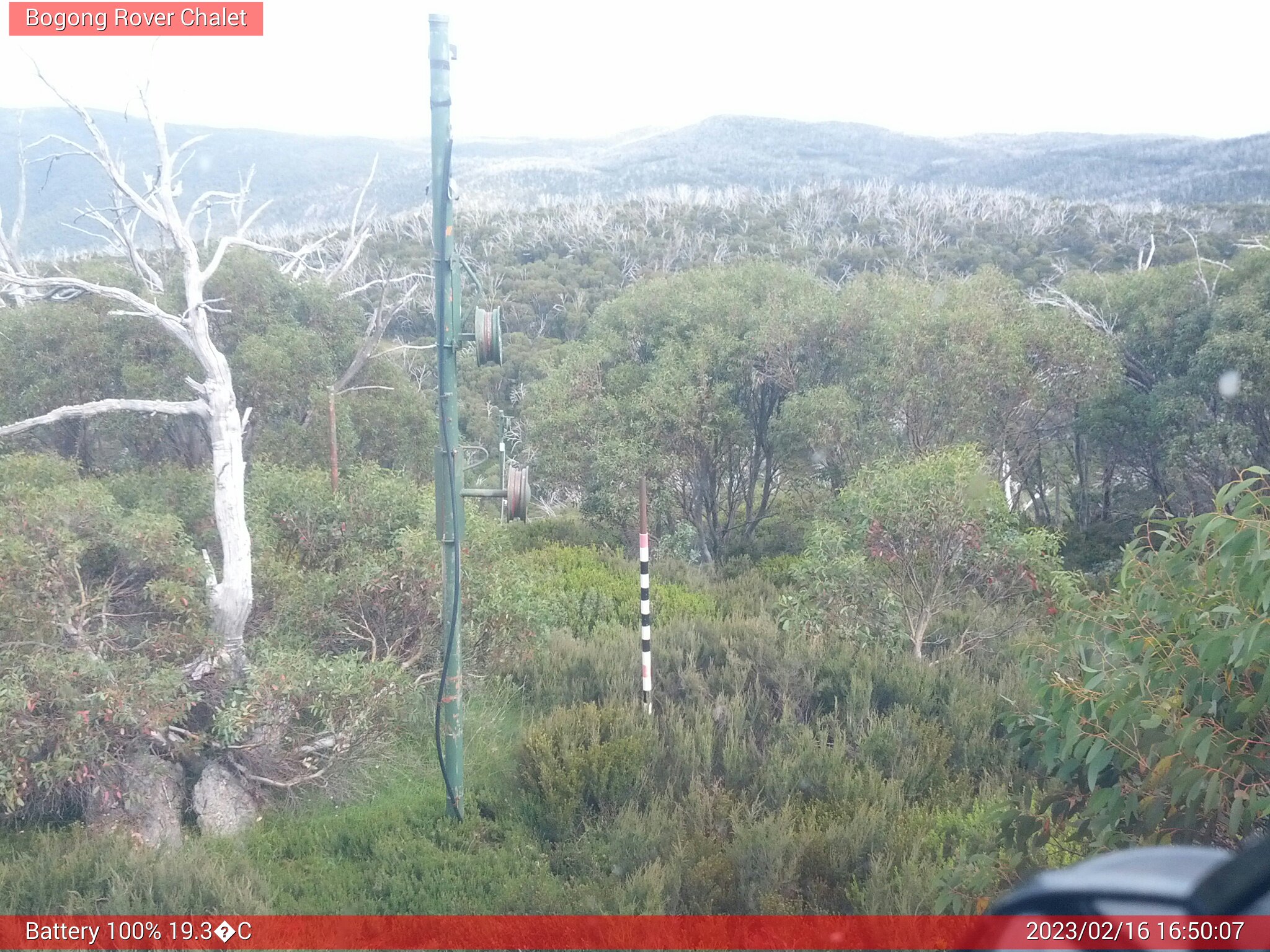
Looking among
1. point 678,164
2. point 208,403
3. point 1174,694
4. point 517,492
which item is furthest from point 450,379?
point 678,164

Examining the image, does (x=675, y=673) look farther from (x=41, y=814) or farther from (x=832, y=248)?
(x=832, y=248)

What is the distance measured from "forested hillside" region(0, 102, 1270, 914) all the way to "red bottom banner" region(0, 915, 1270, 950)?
0.44ft

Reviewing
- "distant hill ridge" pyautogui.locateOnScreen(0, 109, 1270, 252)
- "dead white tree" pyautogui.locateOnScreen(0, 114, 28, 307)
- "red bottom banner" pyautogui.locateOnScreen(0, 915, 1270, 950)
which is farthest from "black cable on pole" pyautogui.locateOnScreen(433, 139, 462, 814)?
"distant hill ridge" pyautogui.locateOnScreen(0, 109, 1270, 252)

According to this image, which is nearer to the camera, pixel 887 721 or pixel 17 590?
pixel 17 590

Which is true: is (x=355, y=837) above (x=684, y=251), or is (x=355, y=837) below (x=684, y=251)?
below

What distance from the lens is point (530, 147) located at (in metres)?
92.6

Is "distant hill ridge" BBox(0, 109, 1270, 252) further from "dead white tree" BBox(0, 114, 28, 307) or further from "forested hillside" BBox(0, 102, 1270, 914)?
"forested hillside" BBox(0, 102, 1270, 914)

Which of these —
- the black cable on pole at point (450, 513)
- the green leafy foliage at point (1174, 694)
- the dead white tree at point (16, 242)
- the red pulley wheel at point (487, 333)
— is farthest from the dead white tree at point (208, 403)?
the green leafy foliage at point (1174, 694)

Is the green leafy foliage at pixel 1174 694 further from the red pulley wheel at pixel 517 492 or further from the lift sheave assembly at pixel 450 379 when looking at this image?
the lift sheave assembly at pixel 450 379

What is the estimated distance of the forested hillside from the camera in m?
3.76

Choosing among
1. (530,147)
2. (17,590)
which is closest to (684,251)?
(17,590)

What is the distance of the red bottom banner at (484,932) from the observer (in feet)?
13.8

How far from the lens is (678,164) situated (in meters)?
72.9

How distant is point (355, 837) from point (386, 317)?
353 inches
